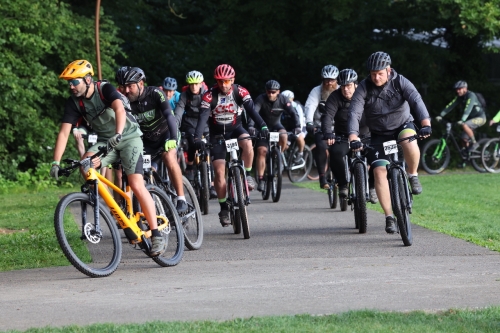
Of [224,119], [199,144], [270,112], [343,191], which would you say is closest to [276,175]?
[270,112]

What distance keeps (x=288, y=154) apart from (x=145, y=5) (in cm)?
976

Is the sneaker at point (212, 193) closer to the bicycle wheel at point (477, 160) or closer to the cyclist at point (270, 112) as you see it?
the cyclist at point (270, 112)

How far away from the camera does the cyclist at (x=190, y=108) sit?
15.0m

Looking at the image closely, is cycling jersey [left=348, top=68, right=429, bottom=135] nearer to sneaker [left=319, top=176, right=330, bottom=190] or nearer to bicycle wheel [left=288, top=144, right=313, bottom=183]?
sneaker [left=319, top=176, right=330, bottom=190]

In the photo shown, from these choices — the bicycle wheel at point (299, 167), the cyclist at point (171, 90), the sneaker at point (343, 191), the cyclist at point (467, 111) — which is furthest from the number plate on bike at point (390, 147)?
the cyclist at point (467, 111)

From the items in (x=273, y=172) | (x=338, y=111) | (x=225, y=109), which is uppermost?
(x=225, y=109)

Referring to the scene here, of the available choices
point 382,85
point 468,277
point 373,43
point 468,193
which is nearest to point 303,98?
point 373,43

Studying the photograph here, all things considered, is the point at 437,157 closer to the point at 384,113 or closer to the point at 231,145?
the point at 231,145

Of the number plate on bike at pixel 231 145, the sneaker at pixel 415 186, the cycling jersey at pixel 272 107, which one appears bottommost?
the sneaker at pixel 415 186

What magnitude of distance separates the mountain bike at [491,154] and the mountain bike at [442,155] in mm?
123

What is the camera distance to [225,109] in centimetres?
1302

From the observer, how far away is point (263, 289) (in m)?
8.23

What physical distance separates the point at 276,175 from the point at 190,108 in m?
1.89

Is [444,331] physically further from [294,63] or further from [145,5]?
[145,5]
